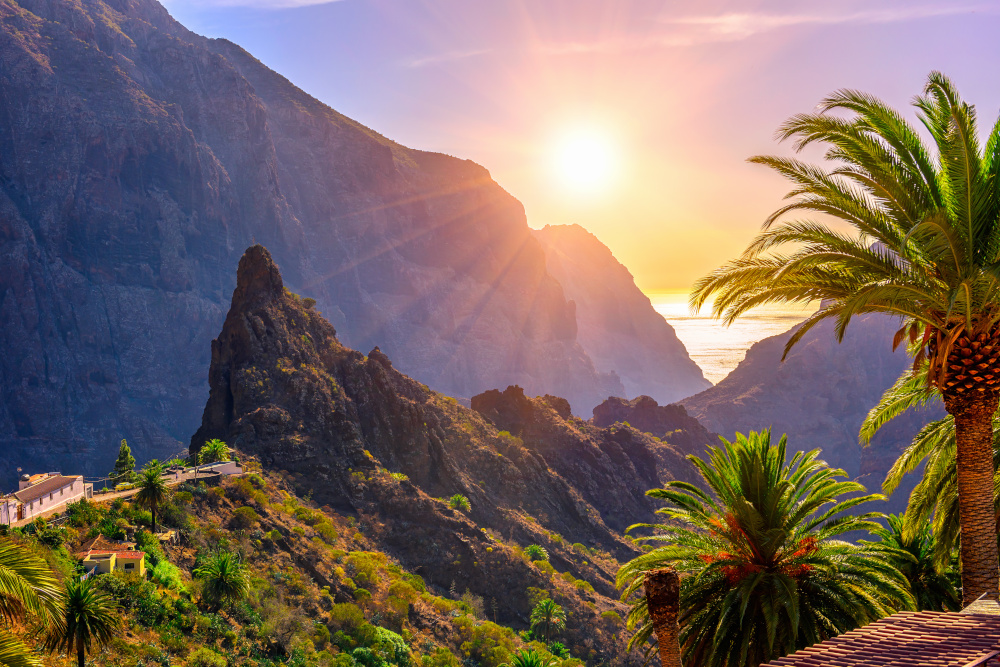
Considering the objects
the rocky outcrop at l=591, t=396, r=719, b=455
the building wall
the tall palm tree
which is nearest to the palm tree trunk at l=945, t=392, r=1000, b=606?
the tall palm tree

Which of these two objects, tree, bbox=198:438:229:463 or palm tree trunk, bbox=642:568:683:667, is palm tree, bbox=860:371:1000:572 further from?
tree, bbox=198:438:229:463

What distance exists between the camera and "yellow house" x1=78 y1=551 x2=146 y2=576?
105 ft

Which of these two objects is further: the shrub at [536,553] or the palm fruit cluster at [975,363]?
the shrub at [536,553]

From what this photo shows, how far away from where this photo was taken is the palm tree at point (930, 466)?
16172 mm

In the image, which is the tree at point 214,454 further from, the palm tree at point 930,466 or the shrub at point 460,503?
the palm tree at point 930,466

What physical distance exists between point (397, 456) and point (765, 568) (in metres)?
59.0

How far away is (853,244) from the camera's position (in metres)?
12.9

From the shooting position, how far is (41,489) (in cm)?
3734

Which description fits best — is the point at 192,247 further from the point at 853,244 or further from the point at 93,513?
the point at 853,244

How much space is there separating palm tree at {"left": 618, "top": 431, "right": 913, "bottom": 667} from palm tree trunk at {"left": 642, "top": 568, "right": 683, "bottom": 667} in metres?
3.98

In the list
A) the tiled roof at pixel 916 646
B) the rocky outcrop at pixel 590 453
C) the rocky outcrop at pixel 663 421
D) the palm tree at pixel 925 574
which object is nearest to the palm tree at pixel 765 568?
the tiled roof at pixel 916 646

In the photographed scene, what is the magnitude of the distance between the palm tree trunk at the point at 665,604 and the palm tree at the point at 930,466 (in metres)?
8.92

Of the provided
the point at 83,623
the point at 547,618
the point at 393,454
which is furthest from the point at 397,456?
the point at 83,623

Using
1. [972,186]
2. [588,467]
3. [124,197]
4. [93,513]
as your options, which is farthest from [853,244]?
[124,197]
